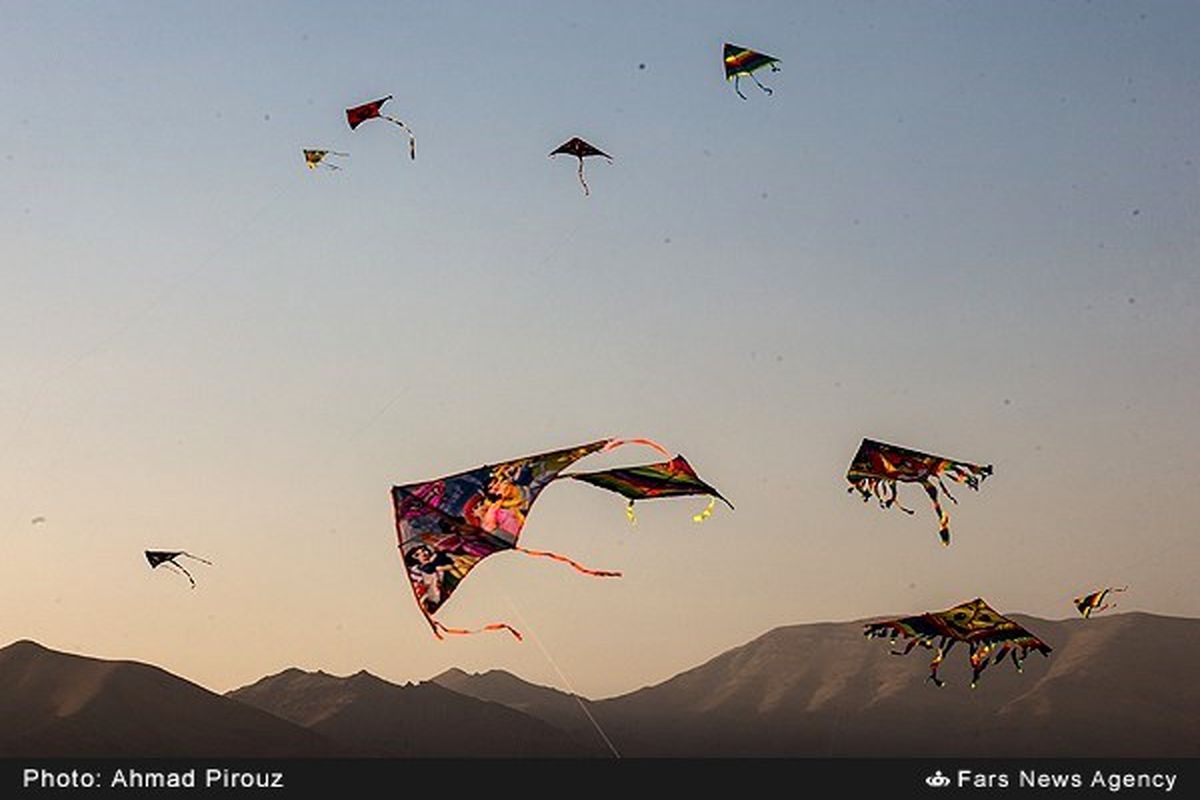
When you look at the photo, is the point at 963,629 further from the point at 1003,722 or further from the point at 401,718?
the point at 1003,722

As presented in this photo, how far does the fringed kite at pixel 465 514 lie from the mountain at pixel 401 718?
97710 millimetres

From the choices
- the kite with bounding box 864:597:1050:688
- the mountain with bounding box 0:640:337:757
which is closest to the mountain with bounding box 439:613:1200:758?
the mountain with bounding box 0:640:337:757

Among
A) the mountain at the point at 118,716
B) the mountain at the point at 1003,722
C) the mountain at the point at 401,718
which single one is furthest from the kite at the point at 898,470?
the mountain at the point at 1003,722

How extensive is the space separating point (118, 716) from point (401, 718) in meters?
37.8

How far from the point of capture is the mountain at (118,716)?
92.6 metres

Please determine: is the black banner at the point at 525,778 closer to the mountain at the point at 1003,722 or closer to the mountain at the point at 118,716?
the mountain at the point at 118,716

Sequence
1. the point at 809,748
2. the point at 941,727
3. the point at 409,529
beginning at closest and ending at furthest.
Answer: the point at 409,529, the point at 809,748, the point at 941,727

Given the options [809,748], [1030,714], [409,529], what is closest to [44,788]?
[409,529]

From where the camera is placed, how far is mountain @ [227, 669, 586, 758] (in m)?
121

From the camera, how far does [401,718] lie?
132625mm

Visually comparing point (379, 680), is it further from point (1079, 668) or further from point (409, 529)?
point (409, 529)

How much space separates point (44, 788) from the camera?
2338 inches

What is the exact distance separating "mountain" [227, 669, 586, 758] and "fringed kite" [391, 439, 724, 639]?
9771 centimetres

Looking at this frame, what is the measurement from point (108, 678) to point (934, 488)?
93529 mm
